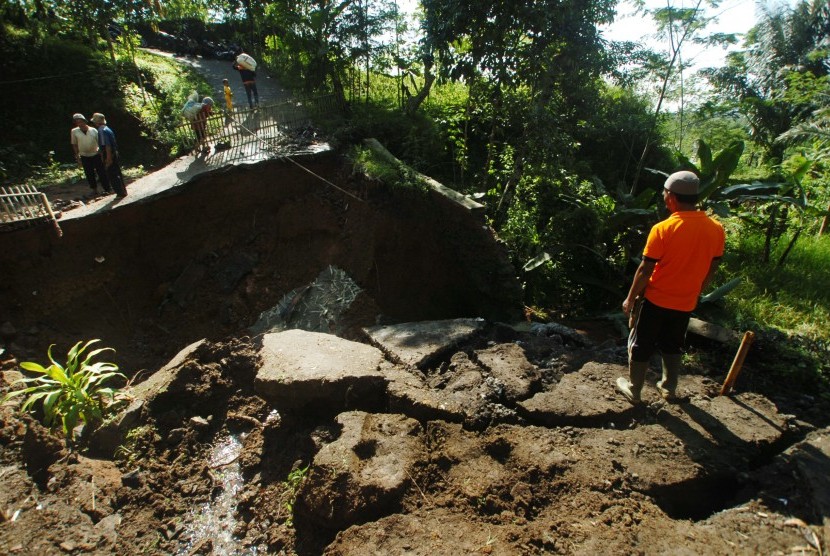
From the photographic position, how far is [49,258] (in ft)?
19.0

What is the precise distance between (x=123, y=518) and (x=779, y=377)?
204 inches

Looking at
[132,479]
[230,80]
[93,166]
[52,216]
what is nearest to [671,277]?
[132,479]

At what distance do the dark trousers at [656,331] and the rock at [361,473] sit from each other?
1615mm

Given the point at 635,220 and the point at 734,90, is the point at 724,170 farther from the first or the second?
the point at 734,90

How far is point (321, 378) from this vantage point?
3.55 metres

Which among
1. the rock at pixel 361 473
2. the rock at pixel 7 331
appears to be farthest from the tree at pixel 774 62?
the rock at pixel 7 331

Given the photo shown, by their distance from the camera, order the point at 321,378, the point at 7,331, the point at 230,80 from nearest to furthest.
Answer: the point at 321,378, the point at 7,331, the point at 230,80

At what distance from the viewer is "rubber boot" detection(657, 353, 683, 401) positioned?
3.21 metres

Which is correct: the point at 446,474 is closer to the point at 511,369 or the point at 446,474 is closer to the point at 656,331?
the point at 511,369

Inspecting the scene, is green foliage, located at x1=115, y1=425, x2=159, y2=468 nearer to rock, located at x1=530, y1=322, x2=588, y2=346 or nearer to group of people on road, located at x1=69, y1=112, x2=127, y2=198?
rock, located at x1=530, y1=322, x2=588, y2=346

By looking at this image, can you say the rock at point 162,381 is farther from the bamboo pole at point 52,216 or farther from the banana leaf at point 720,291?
the banana leaf at point 720,291

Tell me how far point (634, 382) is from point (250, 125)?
7209 mm

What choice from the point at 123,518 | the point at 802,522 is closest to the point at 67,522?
A: the point at 123,518

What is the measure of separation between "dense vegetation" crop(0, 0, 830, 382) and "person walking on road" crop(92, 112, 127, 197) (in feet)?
10.7
